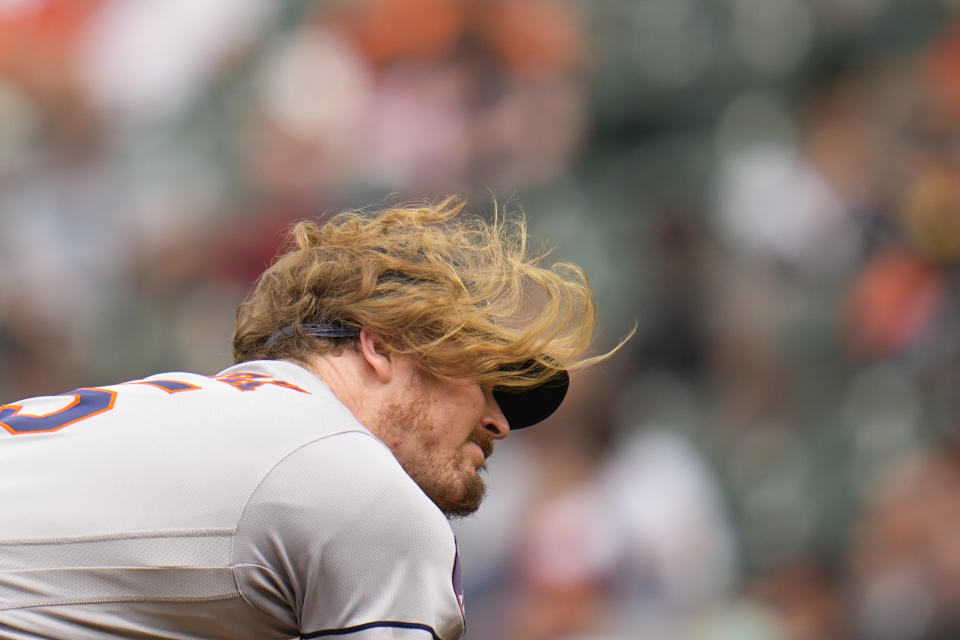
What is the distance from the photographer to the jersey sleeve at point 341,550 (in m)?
1.34

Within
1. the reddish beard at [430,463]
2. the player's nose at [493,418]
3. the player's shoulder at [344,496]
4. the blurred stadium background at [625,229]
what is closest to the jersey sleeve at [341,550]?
the player's shoulder at [344,496]

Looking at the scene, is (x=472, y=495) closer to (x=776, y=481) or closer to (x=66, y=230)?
(x=776, y=481)

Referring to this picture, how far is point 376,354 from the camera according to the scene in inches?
67.4

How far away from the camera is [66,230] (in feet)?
20.2

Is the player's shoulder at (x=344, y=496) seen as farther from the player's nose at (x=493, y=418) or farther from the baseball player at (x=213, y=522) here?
the player's nose at (x=493, y=418)

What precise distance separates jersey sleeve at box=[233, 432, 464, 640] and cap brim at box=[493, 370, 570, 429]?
0.49 m

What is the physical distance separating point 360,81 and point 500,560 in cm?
260

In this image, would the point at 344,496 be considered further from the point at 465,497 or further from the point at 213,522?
the point at 465,497

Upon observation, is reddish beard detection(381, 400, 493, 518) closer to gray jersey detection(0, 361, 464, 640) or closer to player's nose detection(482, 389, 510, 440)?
player's nose detection(482, 389, 510, 440)

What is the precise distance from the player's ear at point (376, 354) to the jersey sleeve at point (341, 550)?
1.11 ft

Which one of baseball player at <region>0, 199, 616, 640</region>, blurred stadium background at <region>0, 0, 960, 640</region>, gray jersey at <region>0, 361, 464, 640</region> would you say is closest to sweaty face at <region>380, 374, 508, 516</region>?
baseball player at <region>0, 199, 616, 640</region>

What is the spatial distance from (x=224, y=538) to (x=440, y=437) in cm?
46

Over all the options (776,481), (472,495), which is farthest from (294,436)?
(776,481)

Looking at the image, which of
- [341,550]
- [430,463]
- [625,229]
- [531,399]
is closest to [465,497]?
[430,463]
